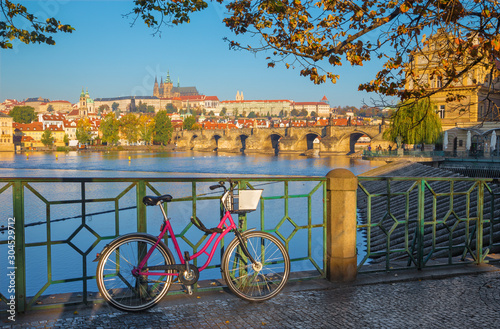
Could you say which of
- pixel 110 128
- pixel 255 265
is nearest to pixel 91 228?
pixel 255 265

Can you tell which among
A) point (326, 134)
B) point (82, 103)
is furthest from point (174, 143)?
point (82, 103)

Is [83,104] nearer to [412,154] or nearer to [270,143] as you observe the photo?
[270,143]

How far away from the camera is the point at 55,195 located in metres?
27.4

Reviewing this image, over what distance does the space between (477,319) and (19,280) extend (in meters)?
3.65

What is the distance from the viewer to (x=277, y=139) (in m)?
108

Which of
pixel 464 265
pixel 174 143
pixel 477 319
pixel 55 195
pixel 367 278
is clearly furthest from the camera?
pixel 174 143

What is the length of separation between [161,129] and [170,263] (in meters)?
113

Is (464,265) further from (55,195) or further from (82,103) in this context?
(82,103)

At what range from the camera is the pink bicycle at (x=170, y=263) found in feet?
13.9

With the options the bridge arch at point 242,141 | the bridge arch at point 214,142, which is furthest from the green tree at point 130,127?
the bridge arch at point 242,141

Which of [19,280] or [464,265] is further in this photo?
[464,265]

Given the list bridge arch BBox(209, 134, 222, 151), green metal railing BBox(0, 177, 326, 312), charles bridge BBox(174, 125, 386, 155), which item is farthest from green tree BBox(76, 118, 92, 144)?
green metal railing BBox(0, 177, 326, 312)

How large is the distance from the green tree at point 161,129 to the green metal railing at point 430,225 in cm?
9226

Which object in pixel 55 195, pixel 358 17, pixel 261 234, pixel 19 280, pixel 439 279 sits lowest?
pixel 55 195
